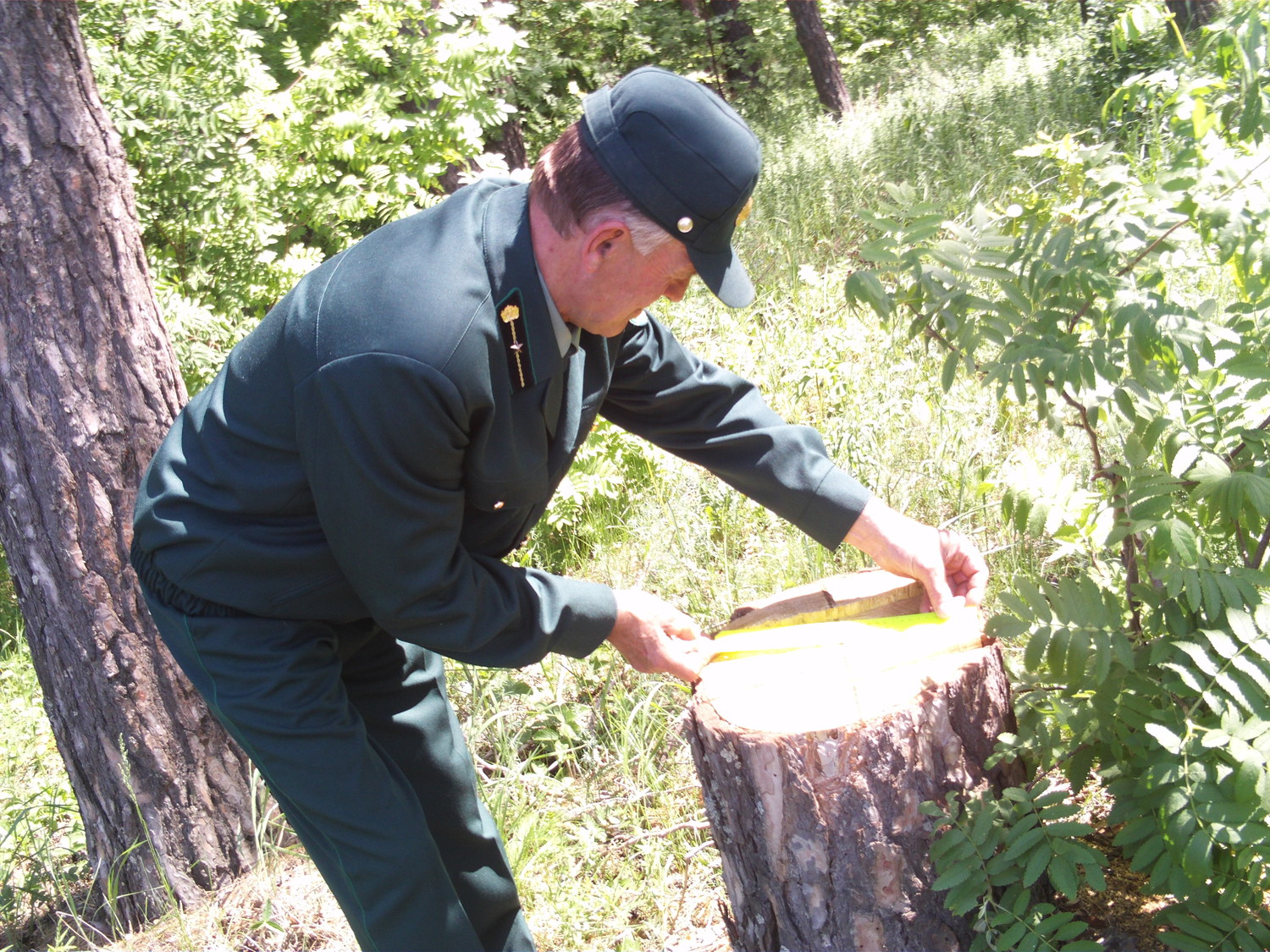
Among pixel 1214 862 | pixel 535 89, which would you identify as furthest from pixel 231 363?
pixel 535 89

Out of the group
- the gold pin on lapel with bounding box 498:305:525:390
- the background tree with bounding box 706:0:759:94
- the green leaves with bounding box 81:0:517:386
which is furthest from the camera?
the background tree with bounding box 706:0:759:94

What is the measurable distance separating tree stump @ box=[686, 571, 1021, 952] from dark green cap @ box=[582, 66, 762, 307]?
0.81 meters

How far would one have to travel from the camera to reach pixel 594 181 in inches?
68.9

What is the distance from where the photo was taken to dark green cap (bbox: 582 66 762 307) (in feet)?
5.64

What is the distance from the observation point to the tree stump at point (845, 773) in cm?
193

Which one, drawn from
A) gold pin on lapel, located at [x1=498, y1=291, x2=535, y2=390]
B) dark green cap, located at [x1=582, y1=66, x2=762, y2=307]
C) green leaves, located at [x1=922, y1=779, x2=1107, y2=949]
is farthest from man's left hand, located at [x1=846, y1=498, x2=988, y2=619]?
gold pin on lapel, located at [x1=498, y1=291, x2=535, y2=390]

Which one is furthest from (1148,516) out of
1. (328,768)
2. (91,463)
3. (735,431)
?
(91,463)

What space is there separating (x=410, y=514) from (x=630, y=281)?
22.6 inches

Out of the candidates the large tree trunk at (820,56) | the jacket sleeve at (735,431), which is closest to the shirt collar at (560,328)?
the jacket sleeve at (735,431)

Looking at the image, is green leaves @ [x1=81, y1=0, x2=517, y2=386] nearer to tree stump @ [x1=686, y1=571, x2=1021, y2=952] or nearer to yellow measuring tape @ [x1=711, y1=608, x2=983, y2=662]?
yellow measuring tape @ [x1=711, y1=608, x2=983, y2=662]

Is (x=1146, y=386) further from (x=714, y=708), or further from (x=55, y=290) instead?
(x=55, y=290)

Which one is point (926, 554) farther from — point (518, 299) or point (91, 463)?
point (91, 463)

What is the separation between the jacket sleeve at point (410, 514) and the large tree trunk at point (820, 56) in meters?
9.59

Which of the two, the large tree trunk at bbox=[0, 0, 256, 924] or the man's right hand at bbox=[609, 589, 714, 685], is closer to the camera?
the man's right hand at bbox=[609, 589, 714, 685]
